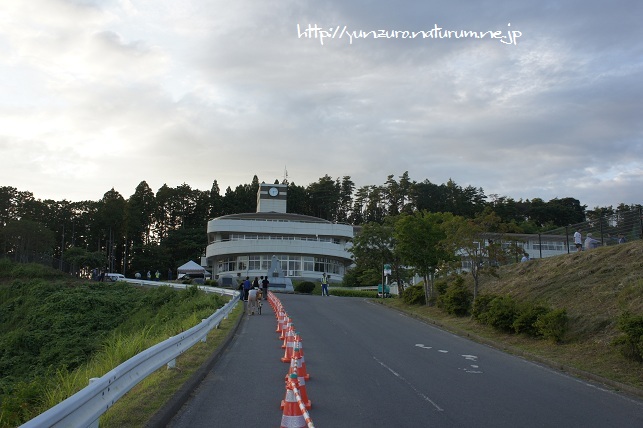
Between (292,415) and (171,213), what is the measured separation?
94422mm

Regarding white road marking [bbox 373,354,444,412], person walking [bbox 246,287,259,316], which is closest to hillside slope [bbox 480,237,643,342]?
white road marking [bbox 373,354,444,412]

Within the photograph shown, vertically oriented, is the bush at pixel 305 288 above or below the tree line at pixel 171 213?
below

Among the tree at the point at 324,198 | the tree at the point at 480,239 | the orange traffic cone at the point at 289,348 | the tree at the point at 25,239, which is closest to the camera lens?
the orange traffic cone at the point at 289,348

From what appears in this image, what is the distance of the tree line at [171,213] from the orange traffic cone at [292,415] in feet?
207

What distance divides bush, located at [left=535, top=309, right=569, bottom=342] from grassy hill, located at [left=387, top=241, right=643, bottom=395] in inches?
8.3

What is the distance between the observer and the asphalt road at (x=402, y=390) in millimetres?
7801

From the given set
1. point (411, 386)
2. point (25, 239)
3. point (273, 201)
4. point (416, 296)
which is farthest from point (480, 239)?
point (273, 201)

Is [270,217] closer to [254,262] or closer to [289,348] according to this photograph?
[254,262]

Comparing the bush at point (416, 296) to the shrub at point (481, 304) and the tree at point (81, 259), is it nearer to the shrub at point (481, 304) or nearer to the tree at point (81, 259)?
the shrub at point (481, 304)

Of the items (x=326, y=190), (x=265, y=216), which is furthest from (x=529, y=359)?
(x=326, y=190)

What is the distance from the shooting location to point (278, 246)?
235 ft

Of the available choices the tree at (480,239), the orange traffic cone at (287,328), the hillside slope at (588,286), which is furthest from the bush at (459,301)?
the orange traffic cone at (287,328)

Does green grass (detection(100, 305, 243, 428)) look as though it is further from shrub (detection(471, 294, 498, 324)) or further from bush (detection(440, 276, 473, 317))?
bush (detection(440, 276, 473, 317))

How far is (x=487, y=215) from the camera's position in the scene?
22.8 metres
